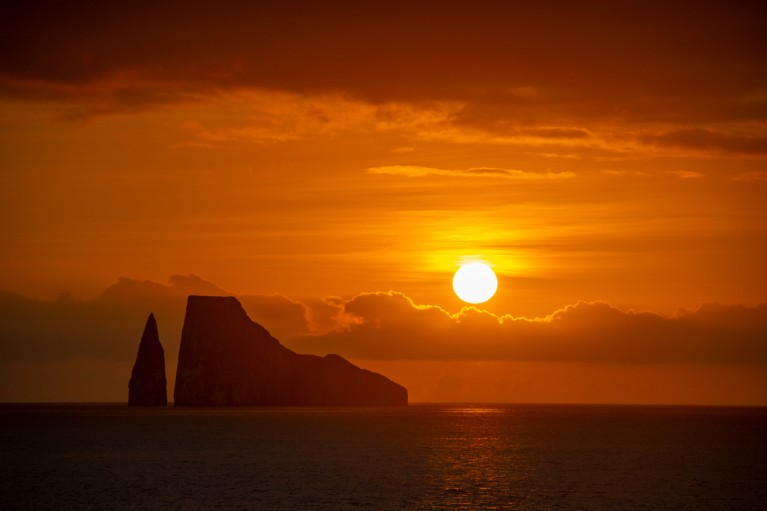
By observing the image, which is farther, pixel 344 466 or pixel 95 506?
pixel 344 466

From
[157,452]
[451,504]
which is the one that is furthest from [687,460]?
[157,452]

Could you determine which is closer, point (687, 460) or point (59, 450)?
point (687, 460)

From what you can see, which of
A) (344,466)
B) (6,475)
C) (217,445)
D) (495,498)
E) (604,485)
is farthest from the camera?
(217,445)

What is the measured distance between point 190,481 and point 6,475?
2247cm

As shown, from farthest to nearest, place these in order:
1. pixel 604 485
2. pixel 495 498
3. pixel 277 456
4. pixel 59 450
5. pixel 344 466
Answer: pixel 59 450, pixel 277 456, pixel 344 466, pixel 604 485, pixel 495 498

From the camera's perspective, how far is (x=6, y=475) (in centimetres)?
11400

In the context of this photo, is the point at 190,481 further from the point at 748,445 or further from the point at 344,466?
the point at 748,445

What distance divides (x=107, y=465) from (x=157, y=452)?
849 inches

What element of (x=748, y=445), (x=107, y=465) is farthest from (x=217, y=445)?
(x=748, y=445)

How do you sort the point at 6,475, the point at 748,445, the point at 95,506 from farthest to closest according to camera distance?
1. the point at 748,445
2. the point at 6,475
3. the point at 95,506

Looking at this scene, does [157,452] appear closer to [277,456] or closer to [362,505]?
[277,456]

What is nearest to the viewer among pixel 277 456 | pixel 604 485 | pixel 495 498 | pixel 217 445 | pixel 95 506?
pixel 95 506

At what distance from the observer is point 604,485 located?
106438mm

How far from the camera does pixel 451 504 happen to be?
8981cm
